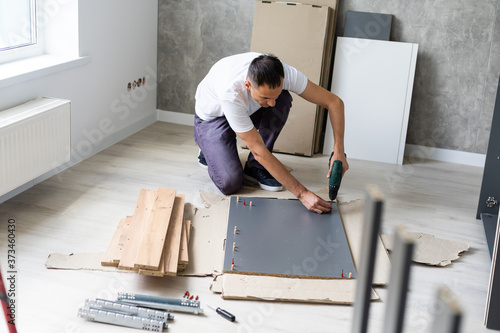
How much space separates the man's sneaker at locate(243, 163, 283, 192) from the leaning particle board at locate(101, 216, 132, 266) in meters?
0.97

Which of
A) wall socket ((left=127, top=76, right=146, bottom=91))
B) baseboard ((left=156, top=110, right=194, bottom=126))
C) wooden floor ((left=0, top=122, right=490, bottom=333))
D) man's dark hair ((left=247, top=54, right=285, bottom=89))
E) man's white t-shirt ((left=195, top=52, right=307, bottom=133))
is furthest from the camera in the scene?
baseboard ((left=156, top=110, right=194, bottom=126))

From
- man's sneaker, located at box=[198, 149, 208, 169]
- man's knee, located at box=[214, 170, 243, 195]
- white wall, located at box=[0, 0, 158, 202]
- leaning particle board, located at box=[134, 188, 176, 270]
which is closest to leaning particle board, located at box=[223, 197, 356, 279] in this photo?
man's knee, located at box=[214, 170, 243, 195]

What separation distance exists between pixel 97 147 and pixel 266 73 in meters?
1.70

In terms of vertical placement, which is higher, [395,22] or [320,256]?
[395,22]

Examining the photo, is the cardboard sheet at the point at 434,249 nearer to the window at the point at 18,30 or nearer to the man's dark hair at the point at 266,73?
the man's dark hair at the point at 266,73

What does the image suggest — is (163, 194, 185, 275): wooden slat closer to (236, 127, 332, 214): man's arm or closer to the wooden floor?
the wooden floor

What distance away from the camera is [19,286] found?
2.38 meters

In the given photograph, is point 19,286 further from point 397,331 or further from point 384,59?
point 384,59

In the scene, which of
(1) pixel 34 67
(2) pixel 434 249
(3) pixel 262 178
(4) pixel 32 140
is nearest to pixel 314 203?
(3) pixel 262 178

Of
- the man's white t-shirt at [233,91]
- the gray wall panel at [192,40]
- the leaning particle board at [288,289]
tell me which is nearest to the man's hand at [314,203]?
the man's white t-shirt at [233,91]

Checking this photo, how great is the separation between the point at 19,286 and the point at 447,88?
125 inches

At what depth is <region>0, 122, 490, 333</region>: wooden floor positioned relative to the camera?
2.27 m

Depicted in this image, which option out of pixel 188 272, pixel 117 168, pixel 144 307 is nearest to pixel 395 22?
pixel 117 168

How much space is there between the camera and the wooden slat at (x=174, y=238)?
2449 mm
